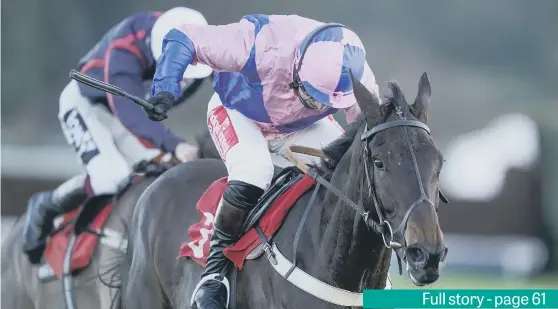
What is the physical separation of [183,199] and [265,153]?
27.9 inches

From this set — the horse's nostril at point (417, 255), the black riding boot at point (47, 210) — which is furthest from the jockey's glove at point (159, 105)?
the black riding boot at point (47, 210)

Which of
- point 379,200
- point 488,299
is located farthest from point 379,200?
point 488,299

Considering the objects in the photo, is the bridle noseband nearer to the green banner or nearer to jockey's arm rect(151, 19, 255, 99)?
jockey's arm rect(151, 19, 255, 99)

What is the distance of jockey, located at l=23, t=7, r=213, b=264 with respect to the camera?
5238mm

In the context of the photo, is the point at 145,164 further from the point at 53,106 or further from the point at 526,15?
the point at 526,15

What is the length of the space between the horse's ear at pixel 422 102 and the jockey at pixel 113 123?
84.1 inches

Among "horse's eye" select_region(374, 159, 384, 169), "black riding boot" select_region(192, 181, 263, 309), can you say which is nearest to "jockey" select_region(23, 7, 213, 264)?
"black riding boot" select_region(192, 181, 263, 309)

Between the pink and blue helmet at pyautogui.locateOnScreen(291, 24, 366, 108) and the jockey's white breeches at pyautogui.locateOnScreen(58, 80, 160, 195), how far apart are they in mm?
1947

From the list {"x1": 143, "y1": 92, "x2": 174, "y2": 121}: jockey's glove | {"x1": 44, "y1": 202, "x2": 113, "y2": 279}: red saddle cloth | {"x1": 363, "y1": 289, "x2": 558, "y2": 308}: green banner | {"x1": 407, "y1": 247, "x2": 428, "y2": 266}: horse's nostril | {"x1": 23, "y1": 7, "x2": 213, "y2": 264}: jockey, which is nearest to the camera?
{"x1": 407, "y1": 247, "x2": 428, "y2": 266}: horse's nostril

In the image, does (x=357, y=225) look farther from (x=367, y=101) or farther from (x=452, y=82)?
(x=452, y=82)

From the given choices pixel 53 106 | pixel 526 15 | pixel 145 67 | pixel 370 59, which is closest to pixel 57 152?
pixel 53 106

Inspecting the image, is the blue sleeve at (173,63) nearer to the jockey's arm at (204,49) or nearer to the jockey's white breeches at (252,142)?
the jockey's arm at (204,49)

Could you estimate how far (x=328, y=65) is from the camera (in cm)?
336

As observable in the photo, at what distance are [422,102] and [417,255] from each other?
0.56m
